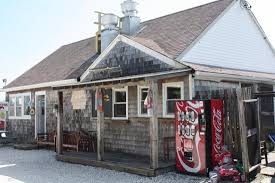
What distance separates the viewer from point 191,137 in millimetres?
8750

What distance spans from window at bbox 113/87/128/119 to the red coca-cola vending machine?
4.04m

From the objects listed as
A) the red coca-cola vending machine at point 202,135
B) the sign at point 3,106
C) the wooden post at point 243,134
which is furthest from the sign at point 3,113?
the wooden post at point 243,134

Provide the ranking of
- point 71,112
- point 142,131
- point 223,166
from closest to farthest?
point 223,166, point 142,131, point 71,112

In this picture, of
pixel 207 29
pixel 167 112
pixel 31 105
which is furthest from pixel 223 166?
pixel 31 105

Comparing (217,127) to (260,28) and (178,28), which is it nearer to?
(178,28)

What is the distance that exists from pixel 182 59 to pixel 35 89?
988 cm

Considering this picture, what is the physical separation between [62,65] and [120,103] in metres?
6.14

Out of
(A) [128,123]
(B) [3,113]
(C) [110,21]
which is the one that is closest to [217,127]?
(A) [128,123]

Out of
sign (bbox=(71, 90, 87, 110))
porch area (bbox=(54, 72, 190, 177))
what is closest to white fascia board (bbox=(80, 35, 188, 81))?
porch area (bbox=(54, 72, 190, 177))

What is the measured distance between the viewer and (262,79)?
12.6 m

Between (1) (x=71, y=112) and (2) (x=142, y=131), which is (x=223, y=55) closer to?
(2) (x=142, y=131)

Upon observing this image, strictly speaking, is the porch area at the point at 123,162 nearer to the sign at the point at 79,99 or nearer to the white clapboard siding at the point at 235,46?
the sign at the point at 79,99

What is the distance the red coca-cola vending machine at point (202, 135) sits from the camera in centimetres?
854

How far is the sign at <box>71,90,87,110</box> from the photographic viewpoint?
1456 cm
